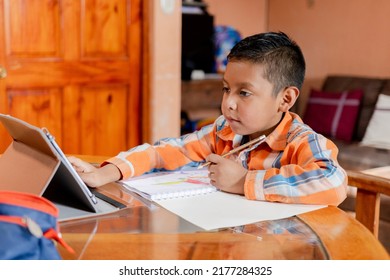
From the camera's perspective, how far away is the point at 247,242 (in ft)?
3.14

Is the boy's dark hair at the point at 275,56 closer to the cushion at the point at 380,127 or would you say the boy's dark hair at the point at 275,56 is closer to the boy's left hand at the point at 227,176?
the boy's left hand at the point at 227,176

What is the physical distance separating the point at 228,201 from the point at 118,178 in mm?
309

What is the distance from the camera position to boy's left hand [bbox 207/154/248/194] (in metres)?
1.22

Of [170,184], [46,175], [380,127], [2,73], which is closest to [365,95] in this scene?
[380,127]

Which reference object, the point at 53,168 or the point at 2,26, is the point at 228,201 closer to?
the point at 53,168

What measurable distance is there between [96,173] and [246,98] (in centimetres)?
39

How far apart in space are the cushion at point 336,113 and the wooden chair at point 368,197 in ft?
9.41

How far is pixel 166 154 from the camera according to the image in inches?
58.6

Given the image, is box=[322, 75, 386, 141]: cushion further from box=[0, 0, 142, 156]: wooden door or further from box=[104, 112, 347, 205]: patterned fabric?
box=[104, 112, 347, 205]: patterned fabric

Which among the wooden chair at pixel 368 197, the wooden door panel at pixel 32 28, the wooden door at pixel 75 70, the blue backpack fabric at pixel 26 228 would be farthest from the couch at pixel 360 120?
the blue backpack fabric at pixel 26 228

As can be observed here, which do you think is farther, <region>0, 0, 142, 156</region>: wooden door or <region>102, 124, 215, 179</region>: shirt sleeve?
<region>0, 0, 142, 156</region>: wooden door

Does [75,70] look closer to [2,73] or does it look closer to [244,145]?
[2,73]

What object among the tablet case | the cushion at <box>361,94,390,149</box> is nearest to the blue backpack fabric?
the tablet case

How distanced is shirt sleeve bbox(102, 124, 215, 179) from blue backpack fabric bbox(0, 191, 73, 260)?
22.5 inches
